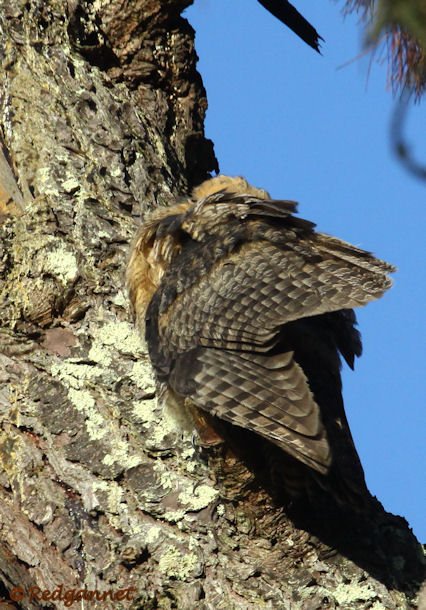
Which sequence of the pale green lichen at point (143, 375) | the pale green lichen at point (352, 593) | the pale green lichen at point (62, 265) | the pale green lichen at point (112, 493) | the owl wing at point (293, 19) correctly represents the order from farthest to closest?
the owl wing at point (293, 19), the pale green lichen at point (62, 265), the pale green lichen at point (143, 375), the pale green lichen at point (112, 493), the pale green lichen at point (352, 593)

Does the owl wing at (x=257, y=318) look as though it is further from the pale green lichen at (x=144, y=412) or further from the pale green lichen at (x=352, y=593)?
the pale green lichen at (x=352, y=593)

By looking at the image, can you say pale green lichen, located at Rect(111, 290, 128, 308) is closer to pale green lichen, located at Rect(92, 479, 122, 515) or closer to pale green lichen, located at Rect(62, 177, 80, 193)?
pale green lichen, located at Rect(62, 177, 80, 193)

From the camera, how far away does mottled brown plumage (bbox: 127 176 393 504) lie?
11.3ft

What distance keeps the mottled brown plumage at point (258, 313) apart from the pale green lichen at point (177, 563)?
0.44 m

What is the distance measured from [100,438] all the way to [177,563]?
0.49 meters

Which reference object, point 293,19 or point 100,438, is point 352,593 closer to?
point 100,438

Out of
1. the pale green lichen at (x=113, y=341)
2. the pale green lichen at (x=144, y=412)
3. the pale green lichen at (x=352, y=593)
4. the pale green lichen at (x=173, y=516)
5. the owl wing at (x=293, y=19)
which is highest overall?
the owl wing at (x=293, y=19)

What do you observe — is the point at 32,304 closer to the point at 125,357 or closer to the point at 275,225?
the point at 125,357

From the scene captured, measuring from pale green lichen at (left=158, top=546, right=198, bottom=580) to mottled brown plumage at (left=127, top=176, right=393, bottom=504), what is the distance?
44cm

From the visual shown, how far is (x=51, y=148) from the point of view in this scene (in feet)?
13.6

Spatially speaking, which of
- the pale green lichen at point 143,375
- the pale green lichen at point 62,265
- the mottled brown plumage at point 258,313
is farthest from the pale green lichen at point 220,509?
the pale green lichen at point 62,265

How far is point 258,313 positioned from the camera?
367 cm

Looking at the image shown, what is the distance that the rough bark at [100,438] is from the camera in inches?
128

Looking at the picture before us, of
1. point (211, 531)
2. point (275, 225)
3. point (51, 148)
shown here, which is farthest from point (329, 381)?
point (51, 148)
